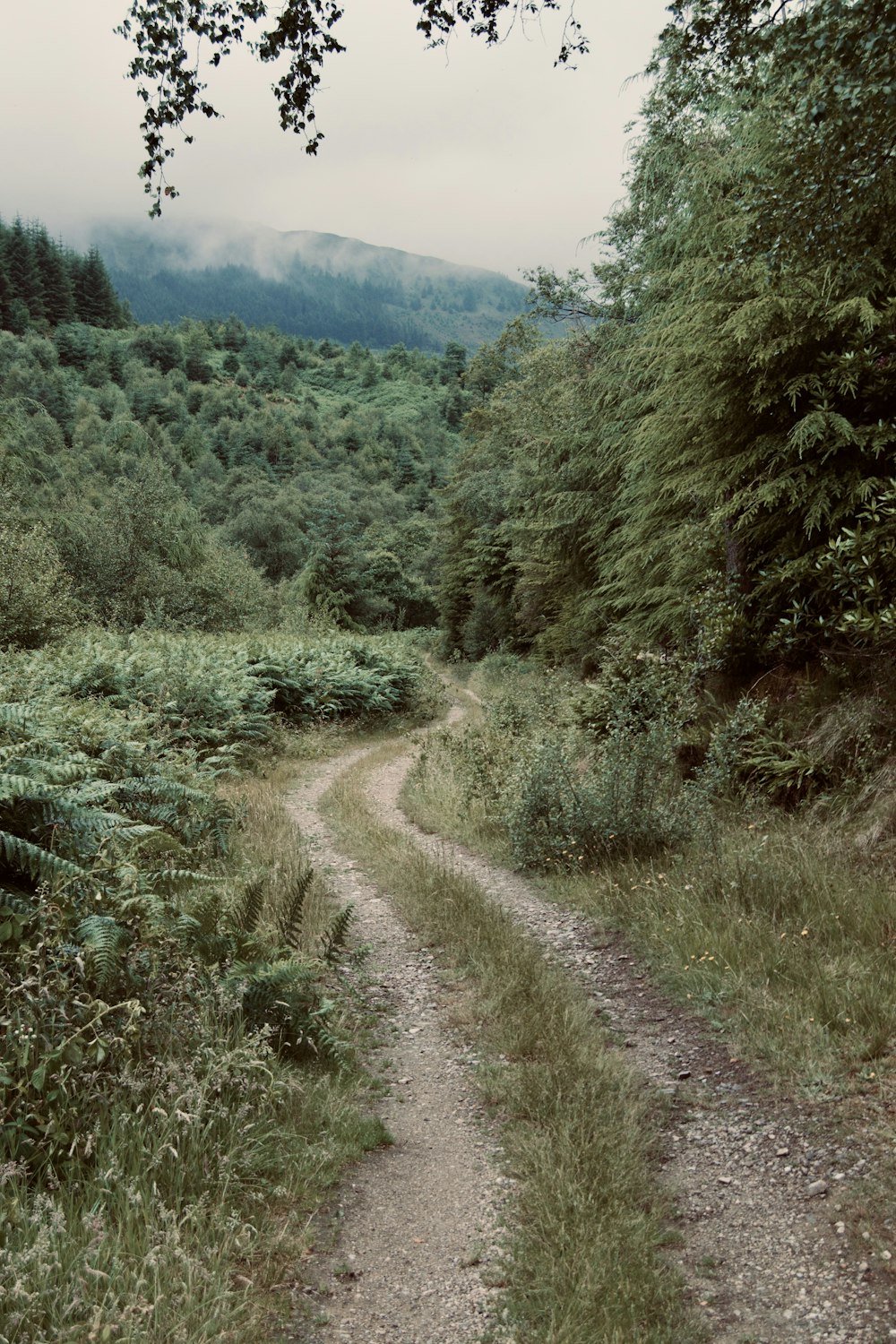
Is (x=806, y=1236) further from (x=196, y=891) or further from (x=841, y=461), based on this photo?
(x=841, y=461)

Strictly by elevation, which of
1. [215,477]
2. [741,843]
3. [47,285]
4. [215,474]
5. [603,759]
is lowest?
[741,843]

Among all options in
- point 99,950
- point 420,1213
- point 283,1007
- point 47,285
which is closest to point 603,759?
point 283,1007

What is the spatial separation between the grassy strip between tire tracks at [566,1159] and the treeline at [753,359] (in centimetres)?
388

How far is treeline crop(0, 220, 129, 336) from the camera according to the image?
89.7 meters

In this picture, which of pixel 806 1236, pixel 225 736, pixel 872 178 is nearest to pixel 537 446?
pixel 225 736

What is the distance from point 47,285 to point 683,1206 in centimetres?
11511

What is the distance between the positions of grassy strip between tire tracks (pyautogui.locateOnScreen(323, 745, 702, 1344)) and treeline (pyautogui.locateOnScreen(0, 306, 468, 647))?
57.8ft

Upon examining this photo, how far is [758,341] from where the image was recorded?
7965mm

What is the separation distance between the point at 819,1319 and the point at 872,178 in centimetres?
528

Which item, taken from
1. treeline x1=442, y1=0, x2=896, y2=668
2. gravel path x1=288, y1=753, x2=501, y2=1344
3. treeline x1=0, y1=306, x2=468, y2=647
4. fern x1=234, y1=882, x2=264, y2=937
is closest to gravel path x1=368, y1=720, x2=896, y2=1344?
gravel path x1=288, y1=753, x2=501, y2=1344

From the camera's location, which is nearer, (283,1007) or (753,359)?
(283,1007)

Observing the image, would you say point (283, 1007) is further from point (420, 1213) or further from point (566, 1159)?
point (566, 1159)

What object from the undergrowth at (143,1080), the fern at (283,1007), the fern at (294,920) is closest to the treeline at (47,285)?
the fern at (294,920)

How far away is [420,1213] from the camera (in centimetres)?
314
